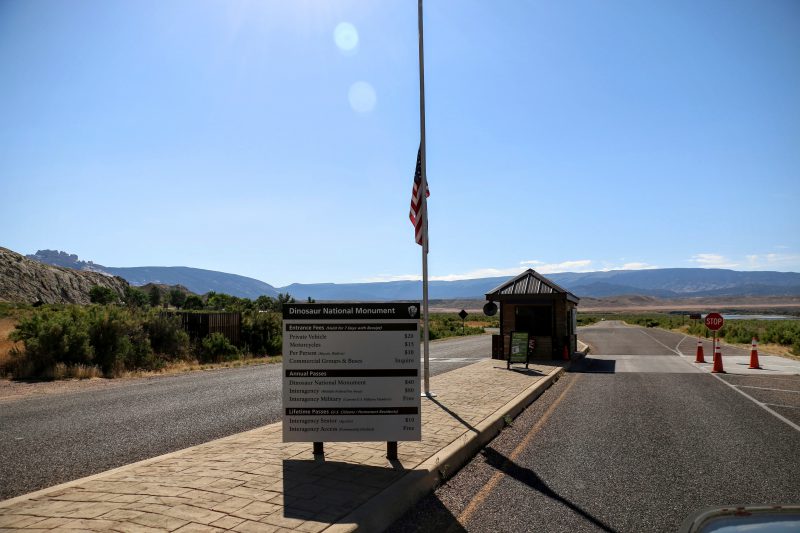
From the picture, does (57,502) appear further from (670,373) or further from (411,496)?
(670,373)

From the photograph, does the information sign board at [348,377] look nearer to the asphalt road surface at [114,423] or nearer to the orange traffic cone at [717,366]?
the asphalt road surface at [114,423]

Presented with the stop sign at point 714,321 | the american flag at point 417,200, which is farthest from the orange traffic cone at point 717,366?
the american flag at point 417,200

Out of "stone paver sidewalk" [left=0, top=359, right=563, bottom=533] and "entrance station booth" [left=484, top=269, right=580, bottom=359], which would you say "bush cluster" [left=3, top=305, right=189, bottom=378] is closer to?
"stone paver sidewalk" [left=0, top=359, right=563, bottom=533]

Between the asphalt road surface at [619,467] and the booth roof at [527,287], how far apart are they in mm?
8276

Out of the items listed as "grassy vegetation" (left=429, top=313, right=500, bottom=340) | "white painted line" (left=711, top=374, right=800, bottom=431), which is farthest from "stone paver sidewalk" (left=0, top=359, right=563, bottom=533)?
"grassy vegetation" (left=429, top=313, right=500, bottom=340)

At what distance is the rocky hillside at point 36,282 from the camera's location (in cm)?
7544

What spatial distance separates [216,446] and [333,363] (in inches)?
82.3

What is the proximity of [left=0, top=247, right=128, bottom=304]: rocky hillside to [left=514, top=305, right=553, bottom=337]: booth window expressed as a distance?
7086 cm

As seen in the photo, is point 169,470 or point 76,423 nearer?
point 169,470

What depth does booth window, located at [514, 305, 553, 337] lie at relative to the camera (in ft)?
67.5

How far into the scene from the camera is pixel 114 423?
9.18m

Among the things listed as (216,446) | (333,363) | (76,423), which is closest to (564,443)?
(333,363)

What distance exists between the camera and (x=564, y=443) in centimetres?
771

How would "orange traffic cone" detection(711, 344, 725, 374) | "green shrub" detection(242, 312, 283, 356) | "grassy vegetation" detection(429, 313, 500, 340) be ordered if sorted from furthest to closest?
"grassy vegetation" detection(429, 313, 500, 340) < "green shrub" detection(242, 312, 283, 356) < "orange traffic cone" detection(711, 344, 725, 374)
